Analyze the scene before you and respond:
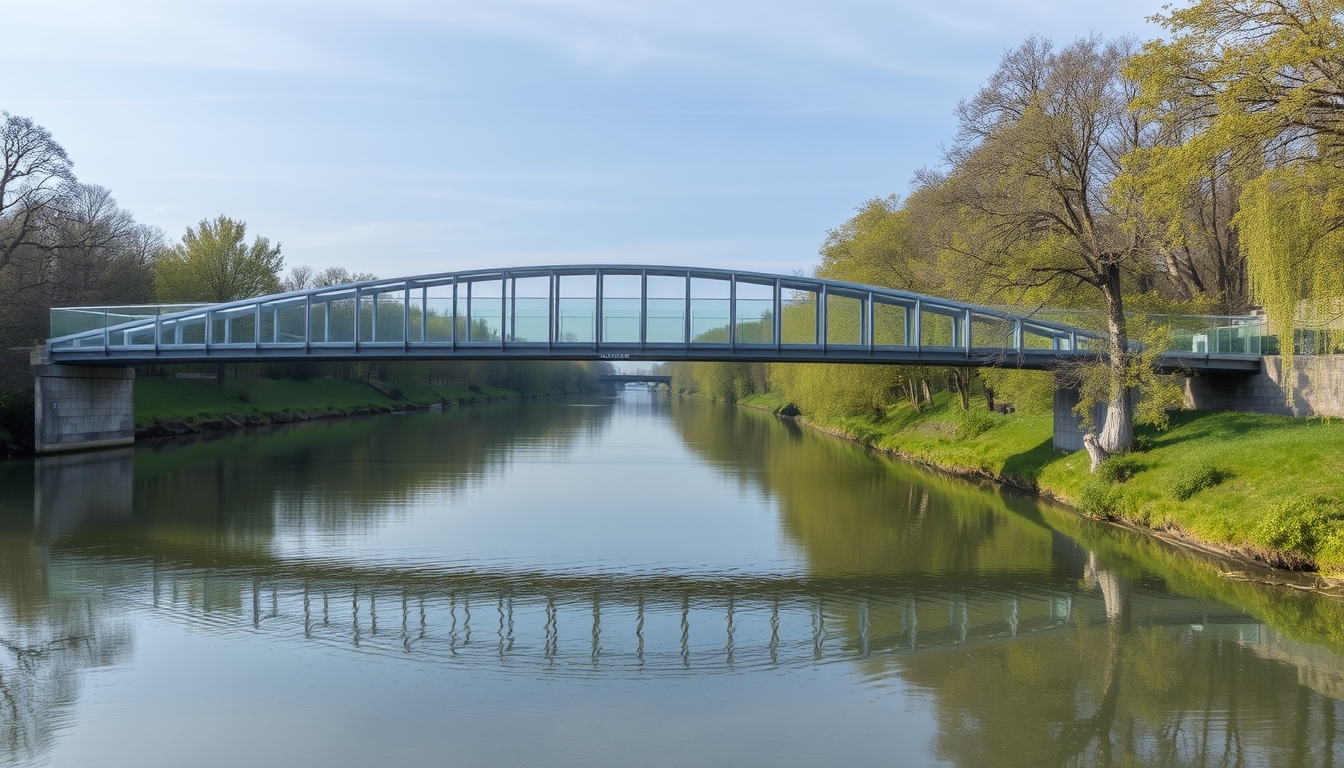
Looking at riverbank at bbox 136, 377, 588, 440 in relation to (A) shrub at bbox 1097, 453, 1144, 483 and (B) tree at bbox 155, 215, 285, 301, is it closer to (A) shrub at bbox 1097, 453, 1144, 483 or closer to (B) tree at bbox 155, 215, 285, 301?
(B) tree at bbox 155, 215, 285, 301

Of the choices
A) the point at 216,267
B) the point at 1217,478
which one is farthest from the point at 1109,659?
the point at 216,267

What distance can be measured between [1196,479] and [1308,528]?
15.5ft

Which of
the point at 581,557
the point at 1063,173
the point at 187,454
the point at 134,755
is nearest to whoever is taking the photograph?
the point at 134,755

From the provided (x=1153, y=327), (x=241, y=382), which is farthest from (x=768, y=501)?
(x=241, y=382)

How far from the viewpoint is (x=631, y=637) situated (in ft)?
51.2

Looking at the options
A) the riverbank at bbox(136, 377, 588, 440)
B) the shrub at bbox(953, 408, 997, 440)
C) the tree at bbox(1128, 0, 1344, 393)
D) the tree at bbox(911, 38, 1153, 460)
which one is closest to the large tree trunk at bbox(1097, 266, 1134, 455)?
the tree at bbox(911, 38, 1153, 460)

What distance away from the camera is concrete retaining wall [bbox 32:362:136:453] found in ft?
138

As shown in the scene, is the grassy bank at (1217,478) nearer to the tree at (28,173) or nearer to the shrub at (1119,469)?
the shrub at (1119,469)

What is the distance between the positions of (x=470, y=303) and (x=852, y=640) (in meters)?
26.2

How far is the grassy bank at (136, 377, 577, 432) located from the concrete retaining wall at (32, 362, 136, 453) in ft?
14.4

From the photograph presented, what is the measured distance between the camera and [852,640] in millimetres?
15422

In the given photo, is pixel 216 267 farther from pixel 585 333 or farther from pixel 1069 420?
pixel 1069 420

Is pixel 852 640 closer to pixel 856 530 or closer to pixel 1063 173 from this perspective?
pixel 856 530

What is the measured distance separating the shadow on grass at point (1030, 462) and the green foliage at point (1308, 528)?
44.1 ft
